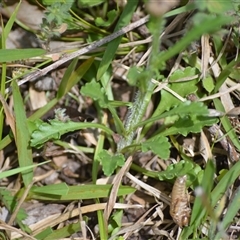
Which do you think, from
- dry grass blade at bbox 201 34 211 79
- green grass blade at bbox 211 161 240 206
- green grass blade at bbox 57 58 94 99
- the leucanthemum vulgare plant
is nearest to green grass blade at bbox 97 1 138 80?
the leucanthemum vulgare plant

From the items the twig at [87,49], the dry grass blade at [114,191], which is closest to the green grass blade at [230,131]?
the dry grass blade at [114,191]

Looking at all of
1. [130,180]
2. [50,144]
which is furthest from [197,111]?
[50,144]

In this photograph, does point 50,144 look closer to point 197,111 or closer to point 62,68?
point 62,68

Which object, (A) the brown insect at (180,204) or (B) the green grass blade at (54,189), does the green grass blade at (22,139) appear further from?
(A) the brown insect at (180,204)

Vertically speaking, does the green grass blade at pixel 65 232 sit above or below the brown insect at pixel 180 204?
below

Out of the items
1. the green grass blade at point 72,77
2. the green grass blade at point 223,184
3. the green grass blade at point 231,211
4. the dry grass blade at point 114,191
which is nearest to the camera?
the green grass blade at point 231,211

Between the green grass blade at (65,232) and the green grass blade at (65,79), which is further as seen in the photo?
the green grass blade at (65,79)

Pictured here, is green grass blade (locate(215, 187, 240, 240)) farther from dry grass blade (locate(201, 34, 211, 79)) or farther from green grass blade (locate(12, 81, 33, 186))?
green grass blade (locate(12, 81, 33, 186))

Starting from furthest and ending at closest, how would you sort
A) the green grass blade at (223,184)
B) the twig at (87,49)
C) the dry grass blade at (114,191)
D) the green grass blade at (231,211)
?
the twig at (87,49), the dry grass blade at (114,191), the green grass blade at (223,184), the green grass blade at (231,211)

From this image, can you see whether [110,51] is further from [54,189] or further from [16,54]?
[54,189]
